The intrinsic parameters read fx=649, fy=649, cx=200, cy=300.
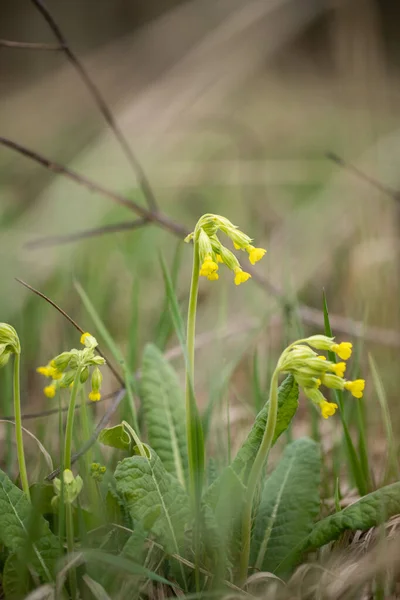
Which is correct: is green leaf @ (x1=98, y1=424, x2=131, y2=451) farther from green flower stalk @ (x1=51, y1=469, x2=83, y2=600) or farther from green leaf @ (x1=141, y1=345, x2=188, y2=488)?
green leaf @ (x1=141, y1=345, x2=188, y2=488)

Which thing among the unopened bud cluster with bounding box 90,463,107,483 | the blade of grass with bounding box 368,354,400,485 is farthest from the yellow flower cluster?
→ the blade of grass with bounding box 368,354,400,485

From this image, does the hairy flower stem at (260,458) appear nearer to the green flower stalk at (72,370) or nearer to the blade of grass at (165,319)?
the green flower stalk at (72,370)

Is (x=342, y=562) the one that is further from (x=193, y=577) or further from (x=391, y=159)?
(x=391, y=159)

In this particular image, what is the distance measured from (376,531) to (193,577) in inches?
17.2

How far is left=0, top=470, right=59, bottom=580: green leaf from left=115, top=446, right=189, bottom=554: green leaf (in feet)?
0.59

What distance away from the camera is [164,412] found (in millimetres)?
1809

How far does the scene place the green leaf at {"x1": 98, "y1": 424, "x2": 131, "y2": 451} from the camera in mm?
1450

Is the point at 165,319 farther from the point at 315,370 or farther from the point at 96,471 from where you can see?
the point at 315,370

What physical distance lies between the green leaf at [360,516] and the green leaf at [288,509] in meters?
0.05

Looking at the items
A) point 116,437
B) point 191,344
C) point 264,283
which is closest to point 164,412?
point 116,437

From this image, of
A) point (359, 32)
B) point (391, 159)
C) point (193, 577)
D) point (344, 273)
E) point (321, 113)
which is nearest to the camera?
point (193, 577)

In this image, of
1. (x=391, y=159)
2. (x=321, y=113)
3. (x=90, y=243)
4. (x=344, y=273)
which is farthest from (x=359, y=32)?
(x=321, y=113)

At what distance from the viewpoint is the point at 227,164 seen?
5.80 m

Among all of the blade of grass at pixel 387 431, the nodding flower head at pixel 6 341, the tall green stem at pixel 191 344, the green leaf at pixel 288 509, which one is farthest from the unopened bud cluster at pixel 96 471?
the blade of grass at pixel 387 431
